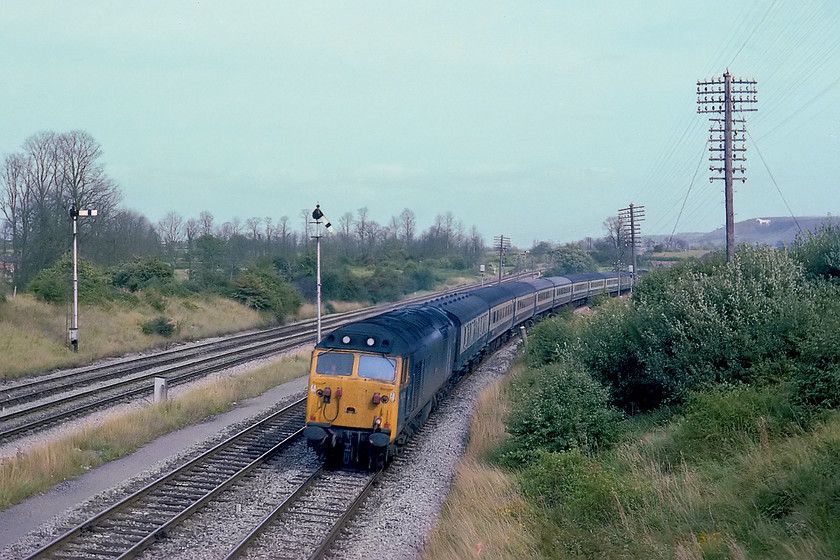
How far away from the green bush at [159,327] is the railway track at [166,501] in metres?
20.1

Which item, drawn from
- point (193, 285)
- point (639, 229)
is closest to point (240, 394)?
point (193, 285)

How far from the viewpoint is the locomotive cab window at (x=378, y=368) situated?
42.7ft

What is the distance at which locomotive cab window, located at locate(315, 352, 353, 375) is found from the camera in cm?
1318

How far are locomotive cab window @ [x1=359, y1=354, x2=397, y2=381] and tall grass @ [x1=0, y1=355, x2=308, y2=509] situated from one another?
534 cm

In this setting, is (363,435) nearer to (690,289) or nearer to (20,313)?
(690,289)

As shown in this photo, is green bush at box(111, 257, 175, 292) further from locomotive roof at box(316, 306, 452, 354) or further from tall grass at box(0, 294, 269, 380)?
locomotive roof at box(316, 306, 452, 354)

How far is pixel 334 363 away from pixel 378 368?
2.85 ft

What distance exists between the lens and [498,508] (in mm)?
10094

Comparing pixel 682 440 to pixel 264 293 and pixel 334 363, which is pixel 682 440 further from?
pixel 264 293

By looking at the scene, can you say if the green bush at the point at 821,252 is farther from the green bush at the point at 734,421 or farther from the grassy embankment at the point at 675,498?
the grassy embankment at the point at 675,498

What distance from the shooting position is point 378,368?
13078 millimetres

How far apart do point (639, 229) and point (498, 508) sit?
4122cm

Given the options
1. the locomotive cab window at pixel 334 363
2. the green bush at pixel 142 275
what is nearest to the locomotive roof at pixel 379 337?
the locomotive cab window at pixel 334 363

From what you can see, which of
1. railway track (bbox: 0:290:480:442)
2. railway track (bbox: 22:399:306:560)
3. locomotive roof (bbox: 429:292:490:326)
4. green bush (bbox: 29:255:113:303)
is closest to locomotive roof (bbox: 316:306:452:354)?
railway track (bbox: 22:399:306:560)
